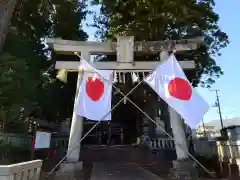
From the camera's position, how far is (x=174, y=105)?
342 inches

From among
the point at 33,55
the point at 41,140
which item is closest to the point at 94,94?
the point at 41,140

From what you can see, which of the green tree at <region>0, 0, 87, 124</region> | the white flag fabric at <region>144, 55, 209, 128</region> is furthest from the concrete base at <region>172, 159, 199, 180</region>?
the green tree at <region>0, 0, 87, 124</region>

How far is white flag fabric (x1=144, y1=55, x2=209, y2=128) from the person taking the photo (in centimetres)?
859

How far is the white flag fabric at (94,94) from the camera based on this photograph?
8914mm

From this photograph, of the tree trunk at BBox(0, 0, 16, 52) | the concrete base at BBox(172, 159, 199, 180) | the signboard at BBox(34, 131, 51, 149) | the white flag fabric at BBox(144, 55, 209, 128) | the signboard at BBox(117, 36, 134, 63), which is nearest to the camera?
the tree trunk at BBox(0, 0, 16, 52)

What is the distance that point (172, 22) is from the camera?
13.0 metres

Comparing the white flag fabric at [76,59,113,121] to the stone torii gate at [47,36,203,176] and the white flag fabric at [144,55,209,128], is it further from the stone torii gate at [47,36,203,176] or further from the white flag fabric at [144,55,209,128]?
the white flag fabric at [144,55,209,128]

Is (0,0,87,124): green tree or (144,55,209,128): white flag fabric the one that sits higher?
(0,0,87,124): green tree

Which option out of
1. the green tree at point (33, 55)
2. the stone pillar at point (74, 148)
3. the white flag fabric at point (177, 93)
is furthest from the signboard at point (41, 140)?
the white flag fabric at point (177, 93)

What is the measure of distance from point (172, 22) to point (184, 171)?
697cm

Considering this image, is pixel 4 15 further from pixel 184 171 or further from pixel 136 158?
pixel 136 158

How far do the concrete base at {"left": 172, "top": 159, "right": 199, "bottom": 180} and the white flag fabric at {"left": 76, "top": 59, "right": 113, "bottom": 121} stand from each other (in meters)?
3.12

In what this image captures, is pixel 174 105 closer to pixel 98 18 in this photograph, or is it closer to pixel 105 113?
pixel 105 113

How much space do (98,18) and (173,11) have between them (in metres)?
6.05
